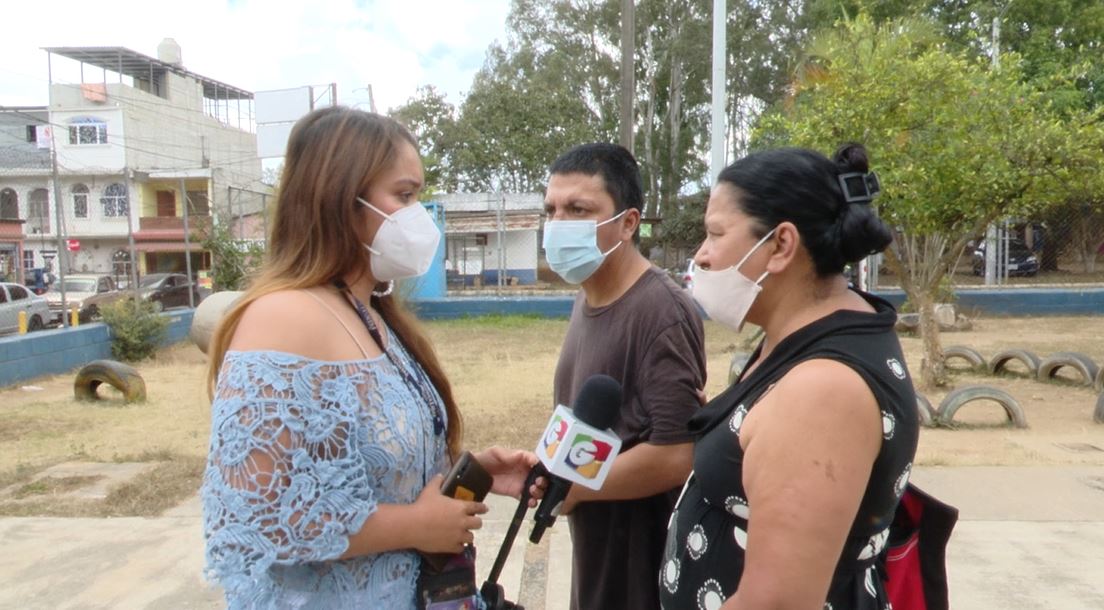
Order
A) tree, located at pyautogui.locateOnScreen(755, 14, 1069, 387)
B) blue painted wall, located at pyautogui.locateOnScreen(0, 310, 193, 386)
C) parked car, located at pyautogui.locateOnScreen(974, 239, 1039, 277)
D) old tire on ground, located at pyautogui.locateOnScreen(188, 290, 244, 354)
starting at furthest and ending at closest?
parked car, located at pyautogui.locateOnScreen(974, 239, 1039, 277)
old tire on ground, located at pyautogui.locateOnScreen(188, 290, 244, 354)
blue painted wall, located at pyautogui.locateOnScreen(0, 310, 193, 386)
tree, located at pyautogui.locateOnScreen(755, 14, 1069, 387)

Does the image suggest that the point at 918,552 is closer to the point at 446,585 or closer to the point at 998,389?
the point at 446,585

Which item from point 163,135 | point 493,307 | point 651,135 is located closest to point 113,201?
point 163,135

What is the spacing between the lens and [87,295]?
22.1 meters

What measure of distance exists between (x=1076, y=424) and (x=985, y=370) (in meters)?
3.30

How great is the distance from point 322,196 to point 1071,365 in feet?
33.6

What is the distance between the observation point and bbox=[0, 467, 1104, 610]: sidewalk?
166 inches

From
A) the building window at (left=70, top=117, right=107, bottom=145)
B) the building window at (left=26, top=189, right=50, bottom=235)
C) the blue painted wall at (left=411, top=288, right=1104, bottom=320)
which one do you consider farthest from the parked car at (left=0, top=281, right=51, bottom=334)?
the building window at (left=70, top=117, right=107, bottom=145)

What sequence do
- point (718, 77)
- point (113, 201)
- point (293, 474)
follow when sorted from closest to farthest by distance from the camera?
1. point (293, 474)
2. point (718, 77)
3. point (113, 201)

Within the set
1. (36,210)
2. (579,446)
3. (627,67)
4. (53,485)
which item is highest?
(627,67)

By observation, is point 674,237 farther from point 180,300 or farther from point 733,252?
point 733,252

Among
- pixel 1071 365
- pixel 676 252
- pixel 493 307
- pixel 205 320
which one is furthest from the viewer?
pixel 676 252

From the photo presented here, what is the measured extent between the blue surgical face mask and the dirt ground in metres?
3.86

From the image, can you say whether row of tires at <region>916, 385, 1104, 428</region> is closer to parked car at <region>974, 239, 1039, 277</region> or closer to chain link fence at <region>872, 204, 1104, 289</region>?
chain link fence at <region>872, 204, 1104, 289</region>

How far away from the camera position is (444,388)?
205 cm
